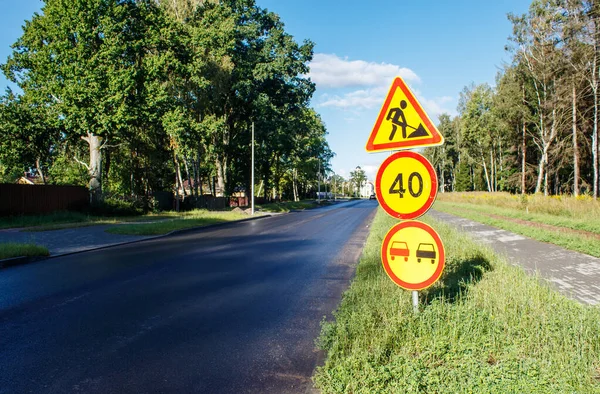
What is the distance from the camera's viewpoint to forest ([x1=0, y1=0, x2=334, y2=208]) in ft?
70.3

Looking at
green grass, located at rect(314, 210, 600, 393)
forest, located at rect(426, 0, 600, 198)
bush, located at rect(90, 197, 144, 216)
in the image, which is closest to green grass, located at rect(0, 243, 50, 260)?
green grass, located at rect(314, 210, 600, 393)

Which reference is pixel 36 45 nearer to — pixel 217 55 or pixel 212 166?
pixel 217 55

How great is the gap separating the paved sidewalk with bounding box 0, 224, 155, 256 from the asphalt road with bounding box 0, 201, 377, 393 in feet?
7.36

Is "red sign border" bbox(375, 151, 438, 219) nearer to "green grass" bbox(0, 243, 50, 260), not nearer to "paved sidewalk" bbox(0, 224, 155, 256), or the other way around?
"green grass" bbox(0, 243, 50, 260)

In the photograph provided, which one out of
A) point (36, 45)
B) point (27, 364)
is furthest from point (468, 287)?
point (36, 45)

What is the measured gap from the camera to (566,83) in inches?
1198

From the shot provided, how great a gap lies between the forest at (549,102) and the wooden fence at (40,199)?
104ft

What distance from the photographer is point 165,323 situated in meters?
4.89

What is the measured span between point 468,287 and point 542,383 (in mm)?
2283

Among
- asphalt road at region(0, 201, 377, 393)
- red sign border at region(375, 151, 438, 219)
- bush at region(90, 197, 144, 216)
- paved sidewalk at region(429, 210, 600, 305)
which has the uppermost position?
red sign border at region(375, 151, 438, 219)

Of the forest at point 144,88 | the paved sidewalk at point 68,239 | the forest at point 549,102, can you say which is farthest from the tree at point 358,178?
the paved sidewalk at point 68,239

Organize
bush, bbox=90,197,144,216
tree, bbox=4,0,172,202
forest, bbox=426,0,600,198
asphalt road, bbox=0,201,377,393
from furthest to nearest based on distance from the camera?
forest, bbox=426,0,600,198, bush, bbox=90,197,144,216, tree, bbox=4,0,172,202, asphalt road, bbox=0,201,377,393

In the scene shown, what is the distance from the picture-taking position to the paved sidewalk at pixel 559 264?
5730mm

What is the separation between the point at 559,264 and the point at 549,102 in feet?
105
